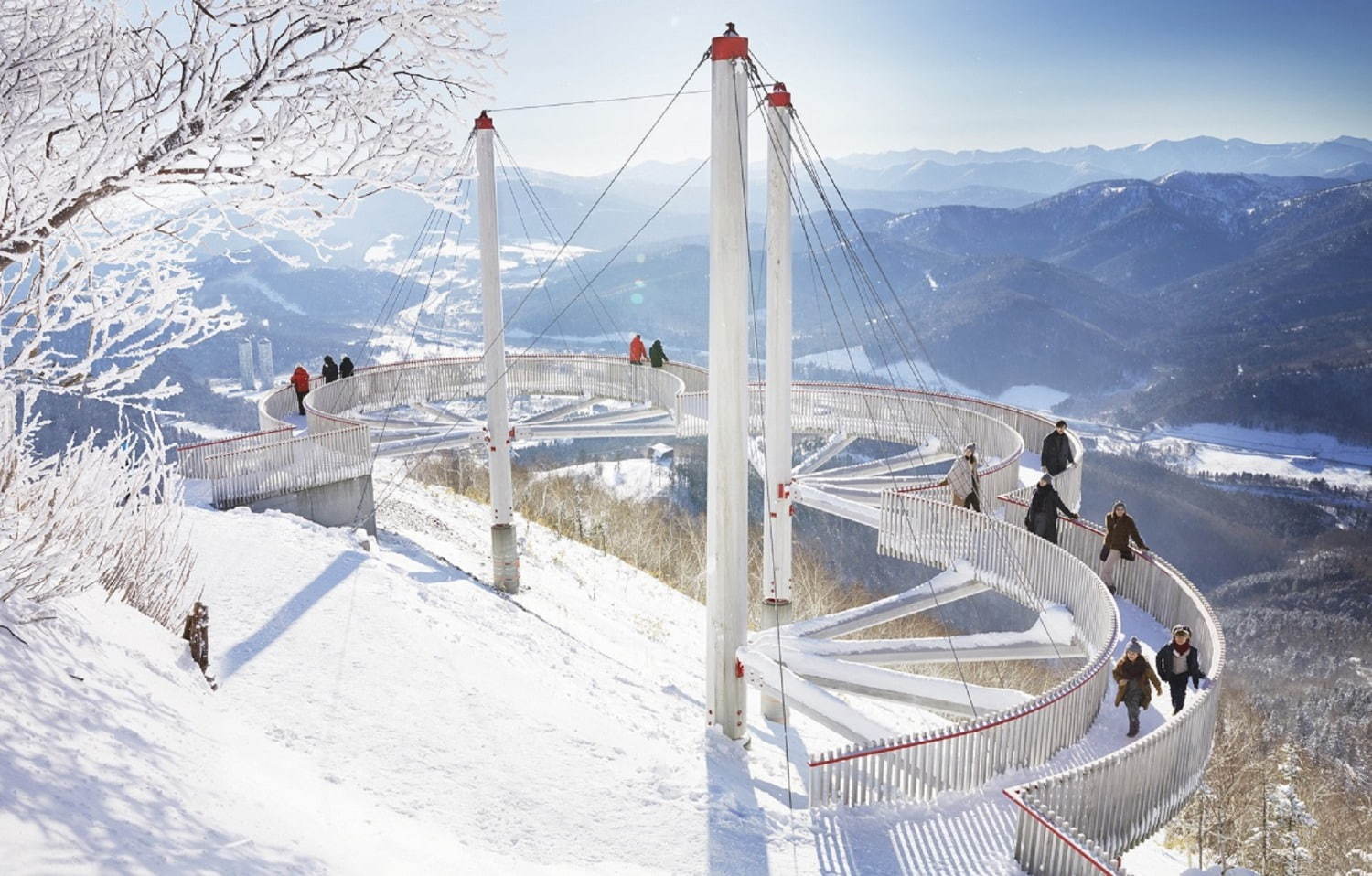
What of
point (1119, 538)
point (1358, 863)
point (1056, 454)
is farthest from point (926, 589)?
point (1358, 863)

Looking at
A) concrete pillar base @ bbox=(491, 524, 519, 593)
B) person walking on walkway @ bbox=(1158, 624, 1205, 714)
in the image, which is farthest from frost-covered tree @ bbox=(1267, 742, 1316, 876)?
person walking on walkway @ bbox=(1158, 624, 1205, 714)

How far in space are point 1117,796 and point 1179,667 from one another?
8.95 feet

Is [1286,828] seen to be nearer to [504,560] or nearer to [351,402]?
[504,560]

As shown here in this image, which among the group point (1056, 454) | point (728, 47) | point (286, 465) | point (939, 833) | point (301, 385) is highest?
point (728, 47)

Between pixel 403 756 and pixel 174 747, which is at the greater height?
pixel 174 747

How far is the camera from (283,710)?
388 inches

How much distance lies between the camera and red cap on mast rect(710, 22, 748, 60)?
36.0ft

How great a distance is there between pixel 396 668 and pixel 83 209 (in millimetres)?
7245

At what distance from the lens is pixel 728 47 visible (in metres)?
11.0

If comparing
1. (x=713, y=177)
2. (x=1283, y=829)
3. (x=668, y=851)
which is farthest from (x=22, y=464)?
(x=1283, y=829)

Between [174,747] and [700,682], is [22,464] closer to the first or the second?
[174,747]

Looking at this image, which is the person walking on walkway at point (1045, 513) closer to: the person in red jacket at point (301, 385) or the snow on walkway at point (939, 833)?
the snow on walkway at point (939, 833)

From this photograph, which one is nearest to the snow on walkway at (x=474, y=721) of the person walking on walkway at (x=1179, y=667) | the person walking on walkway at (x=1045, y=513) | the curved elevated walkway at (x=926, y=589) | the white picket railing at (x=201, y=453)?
the curved elevated walkway at (x=926, y=589)

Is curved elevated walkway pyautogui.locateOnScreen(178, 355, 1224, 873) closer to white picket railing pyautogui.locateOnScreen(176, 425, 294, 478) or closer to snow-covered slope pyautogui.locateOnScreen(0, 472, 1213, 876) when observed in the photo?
white picket railing pyautogui.locateOnScreen(176, 425, 294, 478)
